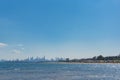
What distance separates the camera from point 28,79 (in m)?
55.6

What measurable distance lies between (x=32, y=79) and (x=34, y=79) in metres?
0.39

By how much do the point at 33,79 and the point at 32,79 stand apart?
0.64 ft

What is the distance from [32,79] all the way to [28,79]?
0.78 m

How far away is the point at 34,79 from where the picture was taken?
55.8 meters

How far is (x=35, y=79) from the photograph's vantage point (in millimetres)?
55812

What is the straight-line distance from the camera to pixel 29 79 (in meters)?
55.6

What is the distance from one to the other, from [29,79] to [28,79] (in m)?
0.19

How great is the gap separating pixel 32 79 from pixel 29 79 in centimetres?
59

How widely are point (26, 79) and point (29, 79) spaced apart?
595 millimetres

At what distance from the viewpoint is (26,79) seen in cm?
5569

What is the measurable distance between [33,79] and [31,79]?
1.28 ft

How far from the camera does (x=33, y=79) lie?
55750 mm

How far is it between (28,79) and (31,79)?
0.59 meters
